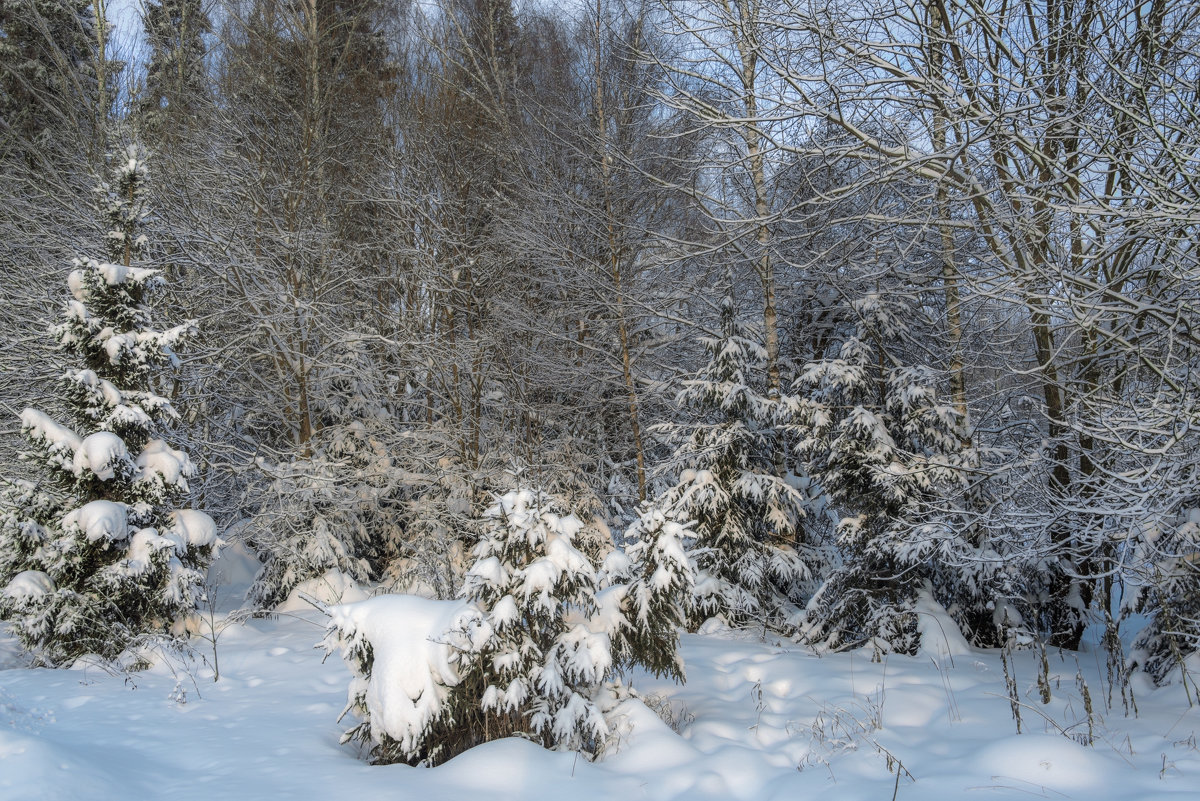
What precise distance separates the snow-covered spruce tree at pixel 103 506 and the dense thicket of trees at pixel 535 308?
5.03 feet

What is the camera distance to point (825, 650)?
7020 millimetres

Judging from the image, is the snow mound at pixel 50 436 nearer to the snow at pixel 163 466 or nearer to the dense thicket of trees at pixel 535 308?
the snow at pixel 163 466

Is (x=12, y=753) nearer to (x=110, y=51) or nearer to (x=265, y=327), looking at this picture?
(x=265, y=327)

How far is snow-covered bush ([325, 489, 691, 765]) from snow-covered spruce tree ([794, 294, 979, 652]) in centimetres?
331

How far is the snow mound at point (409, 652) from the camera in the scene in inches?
148

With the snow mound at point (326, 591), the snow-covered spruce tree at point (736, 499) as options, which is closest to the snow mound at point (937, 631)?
the snow-covered spruce tree at point (736, 499)

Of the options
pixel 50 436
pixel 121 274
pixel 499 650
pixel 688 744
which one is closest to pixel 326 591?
pixel 50 436

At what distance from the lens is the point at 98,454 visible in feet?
20.8

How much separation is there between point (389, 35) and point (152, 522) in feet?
42.5

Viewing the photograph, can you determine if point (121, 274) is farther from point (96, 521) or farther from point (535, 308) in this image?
point (535, 308)

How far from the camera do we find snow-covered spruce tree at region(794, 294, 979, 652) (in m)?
6.65

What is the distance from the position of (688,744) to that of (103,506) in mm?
5695

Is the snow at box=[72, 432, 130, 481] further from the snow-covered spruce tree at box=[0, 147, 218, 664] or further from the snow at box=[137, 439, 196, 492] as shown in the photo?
the snow at box=[137, 439, 196, 492]

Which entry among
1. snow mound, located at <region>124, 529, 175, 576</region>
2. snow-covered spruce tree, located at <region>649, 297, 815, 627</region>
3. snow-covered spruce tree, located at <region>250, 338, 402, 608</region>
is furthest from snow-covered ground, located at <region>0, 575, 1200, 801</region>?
snow-covered spruce tree, located at <region>250, 338, 402, 608</region>
